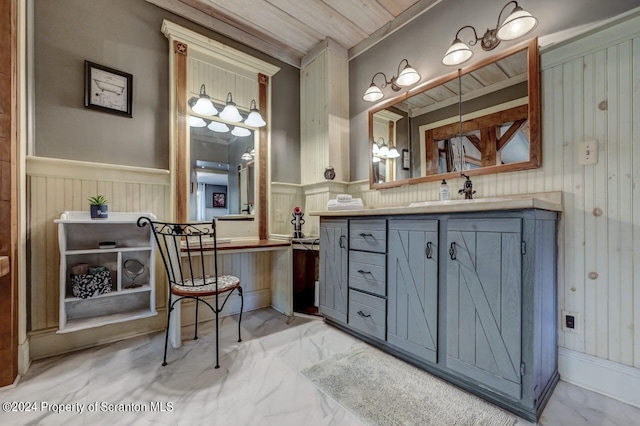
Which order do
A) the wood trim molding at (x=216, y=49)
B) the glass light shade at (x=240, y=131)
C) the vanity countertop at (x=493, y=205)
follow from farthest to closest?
the glass light shade at (x=240, y=131) → the wood trim molding at (x=216, y=49) → the vanity countertop at (x=493, y=205)

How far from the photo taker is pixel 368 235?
189cm

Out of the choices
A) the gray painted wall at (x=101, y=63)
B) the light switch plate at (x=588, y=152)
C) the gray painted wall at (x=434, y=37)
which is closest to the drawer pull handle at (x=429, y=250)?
the light switch plate at (x=588, y=152)

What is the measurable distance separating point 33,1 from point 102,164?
1.10 m

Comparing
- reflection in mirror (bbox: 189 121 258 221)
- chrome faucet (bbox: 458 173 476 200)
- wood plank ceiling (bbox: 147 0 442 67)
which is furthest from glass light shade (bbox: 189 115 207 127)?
chrome faucet (bbox: 458 173 476 200)

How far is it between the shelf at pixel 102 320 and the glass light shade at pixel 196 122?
1.56 m

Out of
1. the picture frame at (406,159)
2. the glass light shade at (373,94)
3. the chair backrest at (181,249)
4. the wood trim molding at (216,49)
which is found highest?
the wood trim molding at (216,49)

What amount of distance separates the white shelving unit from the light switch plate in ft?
8.92

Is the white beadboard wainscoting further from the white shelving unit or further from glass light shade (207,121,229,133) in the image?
the white shelving unit

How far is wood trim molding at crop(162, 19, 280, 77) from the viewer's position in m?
2.24

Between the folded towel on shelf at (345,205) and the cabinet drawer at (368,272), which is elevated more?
the folded towel on shelf at (345,205)

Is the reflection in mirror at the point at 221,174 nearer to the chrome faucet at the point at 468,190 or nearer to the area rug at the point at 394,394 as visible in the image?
the area rug at the point at 394,394

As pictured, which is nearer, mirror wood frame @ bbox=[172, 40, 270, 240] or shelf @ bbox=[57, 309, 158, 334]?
shelf @ bbox=[57, 309, 158, 334]

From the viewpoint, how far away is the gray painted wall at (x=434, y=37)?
5.03ft

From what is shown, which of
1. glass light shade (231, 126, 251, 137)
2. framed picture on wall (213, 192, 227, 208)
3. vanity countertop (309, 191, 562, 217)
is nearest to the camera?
vanity countertop (309, 191, 562, 217)
